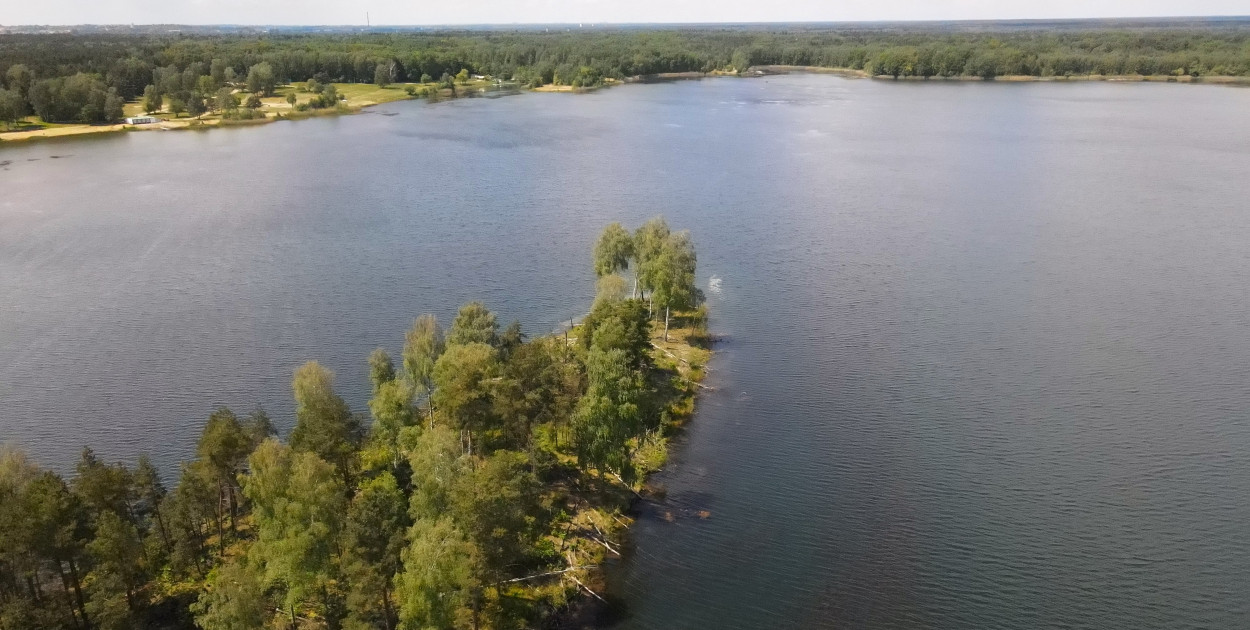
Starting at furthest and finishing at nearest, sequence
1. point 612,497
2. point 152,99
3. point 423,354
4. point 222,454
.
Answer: point 152,99 → point 423,354 → point 612,497 → point 222,454

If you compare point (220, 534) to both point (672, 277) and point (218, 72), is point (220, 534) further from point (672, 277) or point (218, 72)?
point (218, 72)

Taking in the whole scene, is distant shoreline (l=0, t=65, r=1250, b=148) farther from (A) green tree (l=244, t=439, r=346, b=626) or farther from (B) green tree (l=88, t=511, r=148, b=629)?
(A) green tree (l=244, t=439, r=346, b=626)

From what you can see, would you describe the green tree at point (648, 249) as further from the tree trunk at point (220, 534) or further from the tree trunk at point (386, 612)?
the tree trunk at point (386, 612)

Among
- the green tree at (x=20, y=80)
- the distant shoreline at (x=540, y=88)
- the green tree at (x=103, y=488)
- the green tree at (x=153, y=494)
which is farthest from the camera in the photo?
the green tree at (x=20, y=80)

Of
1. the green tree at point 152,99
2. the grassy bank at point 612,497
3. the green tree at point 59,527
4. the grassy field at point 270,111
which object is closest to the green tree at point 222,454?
the green tree at point 59,527

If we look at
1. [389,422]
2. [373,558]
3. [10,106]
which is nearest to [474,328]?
[389,422]

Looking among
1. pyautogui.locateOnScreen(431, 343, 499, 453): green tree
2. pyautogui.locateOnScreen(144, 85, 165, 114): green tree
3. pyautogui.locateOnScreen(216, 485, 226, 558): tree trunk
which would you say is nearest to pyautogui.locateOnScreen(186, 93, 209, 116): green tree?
pyautogui.locateOnScreen(144, 85, 165, 114): green tree
